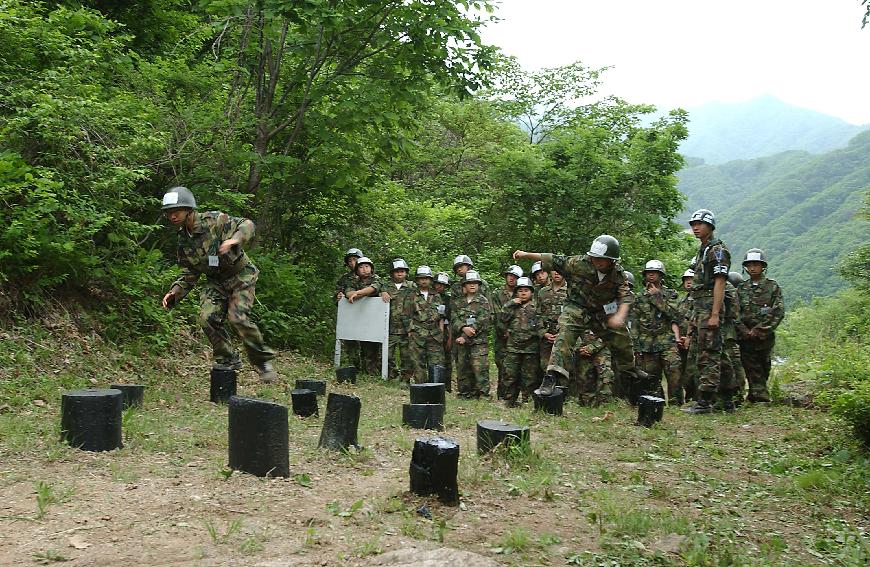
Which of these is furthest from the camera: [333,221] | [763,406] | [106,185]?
[333,221]

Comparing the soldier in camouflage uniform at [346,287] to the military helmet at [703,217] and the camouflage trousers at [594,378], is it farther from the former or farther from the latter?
the military helmet at [703,217]

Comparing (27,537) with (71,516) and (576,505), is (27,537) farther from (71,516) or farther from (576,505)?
(576,505)

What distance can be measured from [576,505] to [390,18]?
27.1 feet

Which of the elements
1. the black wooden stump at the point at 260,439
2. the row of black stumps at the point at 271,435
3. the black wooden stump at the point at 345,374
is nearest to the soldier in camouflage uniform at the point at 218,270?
the row of black stumps at the point at 271,435

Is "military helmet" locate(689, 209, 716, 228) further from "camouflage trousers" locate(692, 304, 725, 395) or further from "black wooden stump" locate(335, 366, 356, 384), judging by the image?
"black wooden stump" locate(335, 366, 356, 384)

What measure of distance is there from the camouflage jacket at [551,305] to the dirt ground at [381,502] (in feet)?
10.5

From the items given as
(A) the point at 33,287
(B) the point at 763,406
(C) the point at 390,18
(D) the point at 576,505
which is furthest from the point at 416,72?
(D) the point at 576,505

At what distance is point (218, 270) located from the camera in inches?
305

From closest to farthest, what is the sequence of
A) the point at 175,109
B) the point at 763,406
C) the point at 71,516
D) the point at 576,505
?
1. the point at 71,516
2. the point at 576,505
3. the point at 763,406
4. the point at 175,109

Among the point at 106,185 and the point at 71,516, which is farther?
the point at 106,185

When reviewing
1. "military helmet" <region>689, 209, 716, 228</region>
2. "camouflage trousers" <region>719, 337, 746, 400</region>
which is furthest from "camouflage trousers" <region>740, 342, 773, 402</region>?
"military helmet" <region>689, 209, 716, 228</region>

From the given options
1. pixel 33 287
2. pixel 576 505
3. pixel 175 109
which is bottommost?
pixel 576 505

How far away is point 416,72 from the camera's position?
11367 millimetres

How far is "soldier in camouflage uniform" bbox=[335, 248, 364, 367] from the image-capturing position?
11.8 meters
